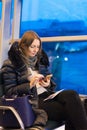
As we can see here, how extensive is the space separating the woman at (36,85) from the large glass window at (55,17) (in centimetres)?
96

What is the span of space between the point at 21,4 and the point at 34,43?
150 cm

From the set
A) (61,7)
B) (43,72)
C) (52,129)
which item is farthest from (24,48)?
(61,7)

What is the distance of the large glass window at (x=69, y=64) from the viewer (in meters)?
3.29

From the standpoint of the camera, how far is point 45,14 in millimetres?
3625

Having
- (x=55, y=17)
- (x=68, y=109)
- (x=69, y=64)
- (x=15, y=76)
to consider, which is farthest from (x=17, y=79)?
(x=55, y=17)

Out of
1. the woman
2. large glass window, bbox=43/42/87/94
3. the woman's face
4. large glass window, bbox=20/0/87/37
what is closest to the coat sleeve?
the woman

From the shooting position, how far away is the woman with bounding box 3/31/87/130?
7.20 feet

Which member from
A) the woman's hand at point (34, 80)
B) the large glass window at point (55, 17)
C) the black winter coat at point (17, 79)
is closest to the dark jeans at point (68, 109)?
the black winter coat at point (17, 79)

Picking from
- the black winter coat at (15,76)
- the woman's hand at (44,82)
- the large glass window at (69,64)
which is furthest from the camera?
the large glass window at (69,64)

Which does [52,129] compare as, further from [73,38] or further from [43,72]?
[73,38]

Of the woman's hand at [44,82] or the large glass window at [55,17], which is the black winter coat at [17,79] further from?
the large glass window at [55,17]

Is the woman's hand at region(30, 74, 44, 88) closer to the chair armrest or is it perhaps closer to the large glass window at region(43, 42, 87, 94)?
the chair armrest

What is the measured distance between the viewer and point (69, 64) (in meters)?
3.37

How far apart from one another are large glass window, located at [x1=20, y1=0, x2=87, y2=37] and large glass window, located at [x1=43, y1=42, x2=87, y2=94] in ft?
0.56
